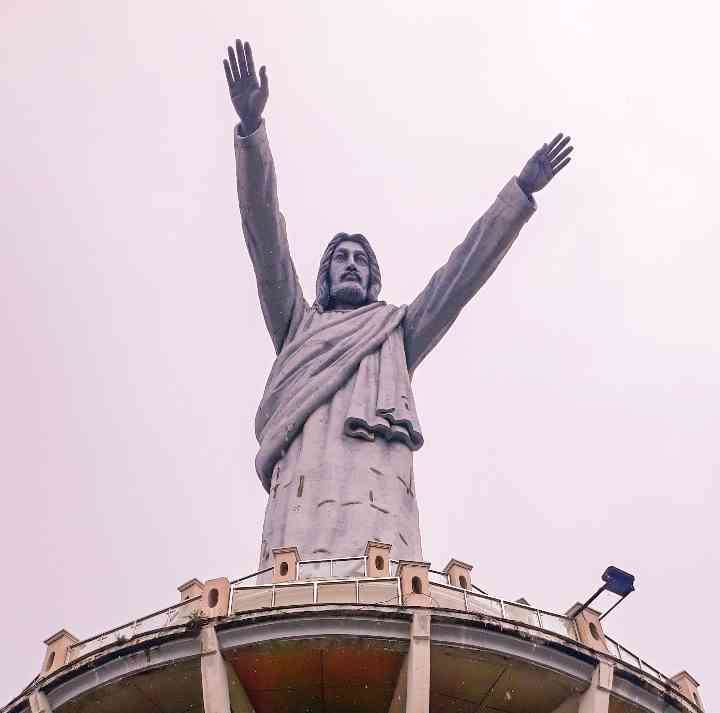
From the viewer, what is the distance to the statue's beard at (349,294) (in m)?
29.1

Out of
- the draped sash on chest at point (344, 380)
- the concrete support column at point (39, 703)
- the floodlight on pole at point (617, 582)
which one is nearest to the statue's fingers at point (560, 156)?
the draped sash on chest at point (344, 380)

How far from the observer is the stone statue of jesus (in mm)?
22906

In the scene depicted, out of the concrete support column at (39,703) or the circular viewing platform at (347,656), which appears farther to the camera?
the concrete support column at (39,703)

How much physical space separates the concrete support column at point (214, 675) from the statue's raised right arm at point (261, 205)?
38.5 feet

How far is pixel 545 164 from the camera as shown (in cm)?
2759

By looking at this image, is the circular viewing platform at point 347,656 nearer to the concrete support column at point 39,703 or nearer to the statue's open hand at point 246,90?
the concrete support column at point 39,703

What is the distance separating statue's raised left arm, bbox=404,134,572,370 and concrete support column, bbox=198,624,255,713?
11739mm

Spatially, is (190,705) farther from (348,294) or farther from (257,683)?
(348,294)

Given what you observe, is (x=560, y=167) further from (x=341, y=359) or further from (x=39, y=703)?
(x=39, y=703)

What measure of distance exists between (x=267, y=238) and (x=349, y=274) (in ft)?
8.74

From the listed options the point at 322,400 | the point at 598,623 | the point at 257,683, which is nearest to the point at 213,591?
the point at 257,683

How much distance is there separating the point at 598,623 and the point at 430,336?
10711 millimetres

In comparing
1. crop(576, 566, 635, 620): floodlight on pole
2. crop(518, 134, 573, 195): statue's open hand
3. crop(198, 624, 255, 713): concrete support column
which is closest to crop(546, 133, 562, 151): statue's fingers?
crop(518, 134, 573, 195): statue's open hand

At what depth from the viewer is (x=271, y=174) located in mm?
27312
